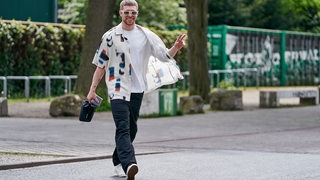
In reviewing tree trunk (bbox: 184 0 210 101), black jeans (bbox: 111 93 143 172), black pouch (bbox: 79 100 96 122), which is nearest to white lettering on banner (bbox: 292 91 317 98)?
tree trunk (bbox: 184 0 210 101)

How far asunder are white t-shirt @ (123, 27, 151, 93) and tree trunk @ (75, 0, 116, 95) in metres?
13.2

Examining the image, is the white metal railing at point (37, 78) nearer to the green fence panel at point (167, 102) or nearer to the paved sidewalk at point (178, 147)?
the paved sidewalk at point (178, 147)

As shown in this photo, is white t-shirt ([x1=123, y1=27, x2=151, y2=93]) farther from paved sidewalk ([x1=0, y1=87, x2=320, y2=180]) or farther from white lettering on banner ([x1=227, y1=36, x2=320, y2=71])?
white lettering on banner ([x1=227, y1=36, x2=320, y2=71])

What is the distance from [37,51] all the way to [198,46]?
18.4ft

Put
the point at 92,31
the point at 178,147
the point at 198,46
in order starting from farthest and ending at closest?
the point at 198,46 < the point at 92,31 < the point at 178,147

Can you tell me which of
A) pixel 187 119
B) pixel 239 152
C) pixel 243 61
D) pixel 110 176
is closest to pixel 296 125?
pixel 187 119

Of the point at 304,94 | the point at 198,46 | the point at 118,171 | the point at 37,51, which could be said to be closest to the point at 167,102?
the point at 198,46

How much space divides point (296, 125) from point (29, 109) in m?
6.91

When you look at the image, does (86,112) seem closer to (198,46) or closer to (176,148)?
(176,148)

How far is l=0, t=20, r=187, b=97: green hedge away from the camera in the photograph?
28.9m

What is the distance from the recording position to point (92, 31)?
76.3ft

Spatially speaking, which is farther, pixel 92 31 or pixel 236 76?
pixel 236 76

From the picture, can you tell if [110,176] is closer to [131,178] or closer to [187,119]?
[131,178]

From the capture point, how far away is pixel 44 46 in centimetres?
3036
